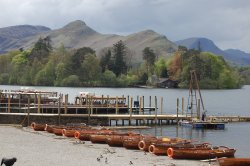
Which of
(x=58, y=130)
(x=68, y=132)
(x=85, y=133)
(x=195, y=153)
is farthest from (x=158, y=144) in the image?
(x=58, y=130)

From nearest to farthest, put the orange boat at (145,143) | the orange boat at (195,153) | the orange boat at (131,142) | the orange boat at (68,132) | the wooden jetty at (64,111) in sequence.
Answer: the orange boat at (195,153) → the orange boat at (145,143) → the orange boat at (131,142) → the orange boat at (68,132) → the wooden jetty at (64,111)

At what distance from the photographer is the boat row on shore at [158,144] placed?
44366mm

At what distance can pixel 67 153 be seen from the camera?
43688 millimetres

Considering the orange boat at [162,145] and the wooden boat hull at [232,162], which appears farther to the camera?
the orange boat at [162,145]

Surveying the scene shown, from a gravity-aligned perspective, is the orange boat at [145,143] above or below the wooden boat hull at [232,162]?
above

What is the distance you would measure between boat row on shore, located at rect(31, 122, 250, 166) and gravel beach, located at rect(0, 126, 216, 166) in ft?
2.39

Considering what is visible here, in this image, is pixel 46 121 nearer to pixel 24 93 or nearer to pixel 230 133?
Result: pixel 24 93

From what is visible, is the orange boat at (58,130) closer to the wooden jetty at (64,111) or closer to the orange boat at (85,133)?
the orange boat at (85,133)

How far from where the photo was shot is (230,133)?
72.3m

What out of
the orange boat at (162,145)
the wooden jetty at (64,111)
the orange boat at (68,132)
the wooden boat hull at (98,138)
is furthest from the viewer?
the wooden jetty at (64,111)

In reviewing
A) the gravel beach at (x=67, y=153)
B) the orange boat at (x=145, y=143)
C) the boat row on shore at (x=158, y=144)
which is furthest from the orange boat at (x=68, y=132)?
the orange boat at (x=145, y=143)

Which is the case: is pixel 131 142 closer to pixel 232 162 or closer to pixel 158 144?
pixel 158 144

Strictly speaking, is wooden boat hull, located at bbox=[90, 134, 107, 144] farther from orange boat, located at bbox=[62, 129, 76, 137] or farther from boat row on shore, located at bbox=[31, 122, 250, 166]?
orange boat, located at bbox=[62, 129, 76, 137]

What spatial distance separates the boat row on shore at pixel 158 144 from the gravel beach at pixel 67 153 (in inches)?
28.7
